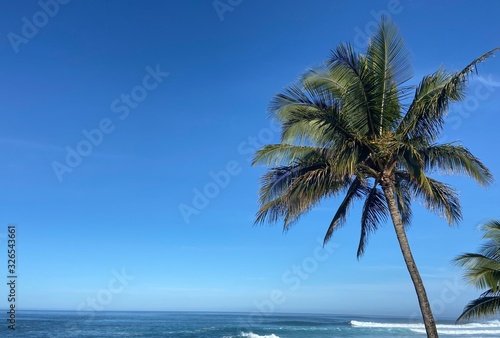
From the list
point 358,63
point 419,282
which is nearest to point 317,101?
point 358,63

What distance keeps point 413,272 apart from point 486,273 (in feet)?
12.1

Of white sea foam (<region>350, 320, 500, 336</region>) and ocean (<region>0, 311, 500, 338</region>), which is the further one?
white sea foam (<region>350, 320, 500, 336</region>)

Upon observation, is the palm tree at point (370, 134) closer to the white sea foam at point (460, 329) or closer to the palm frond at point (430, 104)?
the palm frond at point (430, 104)

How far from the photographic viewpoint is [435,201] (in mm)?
10398

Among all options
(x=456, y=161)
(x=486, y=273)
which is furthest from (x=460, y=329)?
(x=456, y=161)

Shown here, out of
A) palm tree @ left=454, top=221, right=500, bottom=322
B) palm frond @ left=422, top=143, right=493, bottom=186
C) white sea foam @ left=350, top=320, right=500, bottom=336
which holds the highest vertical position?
palm frond @ left=422, top=143, right=493, bottom=186

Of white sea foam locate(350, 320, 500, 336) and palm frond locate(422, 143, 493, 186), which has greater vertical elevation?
palm frond locate(422, 143, 493, 186)

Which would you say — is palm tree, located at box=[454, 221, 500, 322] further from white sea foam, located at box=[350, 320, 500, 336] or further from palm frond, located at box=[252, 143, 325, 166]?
white sea foam, located at box=[350, 320, 500, 336]

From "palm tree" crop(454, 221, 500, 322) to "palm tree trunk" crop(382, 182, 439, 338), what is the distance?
3298 mm

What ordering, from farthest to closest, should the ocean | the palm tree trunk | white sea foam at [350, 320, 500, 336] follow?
white sea foam at [350, 320, 500, 336] < the ocean < the palm tree trunk

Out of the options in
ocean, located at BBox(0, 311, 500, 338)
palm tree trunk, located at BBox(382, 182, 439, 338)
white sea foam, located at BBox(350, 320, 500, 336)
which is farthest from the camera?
white sea foam, located at BBox(350, 320, 500, 336)

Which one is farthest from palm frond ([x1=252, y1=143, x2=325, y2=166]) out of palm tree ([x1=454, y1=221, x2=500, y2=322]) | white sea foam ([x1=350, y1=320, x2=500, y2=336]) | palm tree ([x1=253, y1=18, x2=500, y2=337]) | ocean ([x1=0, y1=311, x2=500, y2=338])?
white sea foam ([x1=350, y1=320, x2=500, y2=336])

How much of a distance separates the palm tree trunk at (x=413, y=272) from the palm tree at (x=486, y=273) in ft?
10.8

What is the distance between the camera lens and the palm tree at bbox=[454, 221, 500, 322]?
38.0 ft
